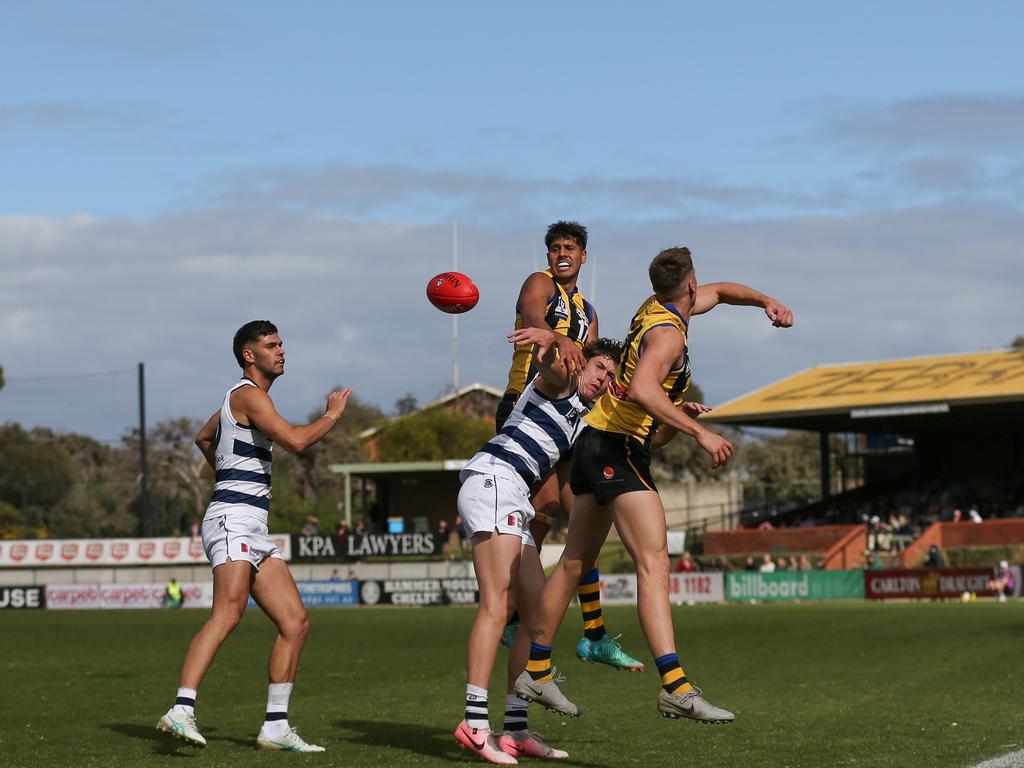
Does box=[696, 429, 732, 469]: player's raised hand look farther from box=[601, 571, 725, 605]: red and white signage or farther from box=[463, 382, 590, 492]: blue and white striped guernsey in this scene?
box=[601, 571, 725, 605]: red and white signage

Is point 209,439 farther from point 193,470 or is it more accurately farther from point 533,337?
point 193,470

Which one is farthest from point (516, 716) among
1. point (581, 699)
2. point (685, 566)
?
point (685, 566)

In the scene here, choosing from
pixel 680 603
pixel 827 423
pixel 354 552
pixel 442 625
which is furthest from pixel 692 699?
pixel 827 423

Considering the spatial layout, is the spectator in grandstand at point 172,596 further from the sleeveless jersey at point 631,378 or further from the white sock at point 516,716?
the sleeveless jersey at point 631,378

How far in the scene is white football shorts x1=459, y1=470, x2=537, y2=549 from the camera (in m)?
8.02

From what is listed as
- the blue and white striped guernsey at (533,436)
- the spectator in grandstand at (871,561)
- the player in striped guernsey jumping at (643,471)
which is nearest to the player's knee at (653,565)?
the player in striped guernsey jumping at (643,471)

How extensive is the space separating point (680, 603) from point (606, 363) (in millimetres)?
30736

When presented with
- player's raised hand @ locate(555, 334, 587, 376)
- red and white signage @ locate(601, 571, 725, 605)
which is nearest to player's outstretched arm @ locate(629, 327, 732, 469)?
player's raised hand @ locate(555, 334, 587, 376)

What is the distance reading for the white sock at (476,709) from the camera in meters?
7.75

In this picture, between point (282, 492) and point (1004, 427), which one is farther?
point (282, 492)

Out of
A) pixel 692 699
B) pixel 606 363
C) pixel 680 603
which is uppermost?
pixel 606 363

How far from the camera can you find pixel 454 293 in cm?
885

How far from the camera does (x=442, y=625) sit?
27469 mm

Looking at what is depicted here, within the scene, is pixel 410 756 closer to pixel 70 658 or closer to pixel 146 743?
pixel 146 743
